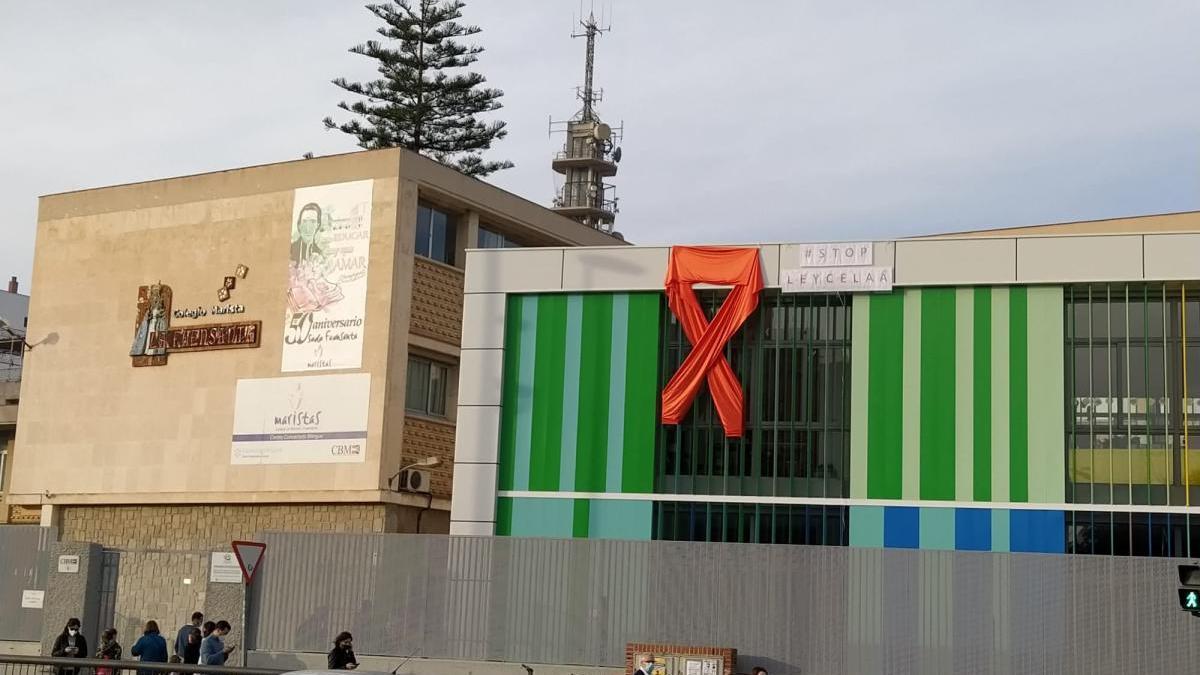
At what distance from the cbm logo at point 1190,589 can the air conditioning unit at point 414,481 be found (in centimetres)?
1861

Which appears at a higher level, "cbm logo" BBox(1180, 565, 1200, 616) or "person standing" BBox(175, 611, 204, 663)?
"cbm logo" BBox(1180, 565, 1200, 616)

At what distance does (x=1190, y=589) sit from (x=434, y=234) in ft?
69.6

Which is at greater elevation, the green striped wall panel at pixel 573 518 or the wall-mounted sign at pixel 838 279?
the wall-mounted sign at pixel 838 279

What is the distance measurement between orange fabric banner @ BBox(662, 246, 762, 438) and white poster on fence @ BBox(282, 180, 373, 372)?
8.48 metres

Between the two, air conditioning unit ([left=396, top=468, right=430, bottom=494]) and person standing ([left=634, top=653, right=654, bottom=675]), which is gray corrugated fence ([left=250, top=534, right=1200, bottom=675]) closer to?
person standing ([left=634, top=653, right=654, bottom=675])

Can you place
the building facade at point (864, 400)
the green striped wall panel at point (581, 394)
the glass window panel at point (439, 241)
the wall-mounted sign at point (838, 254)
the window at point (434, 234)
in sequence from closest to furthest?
the building facade at point (864, 400), the wall-mounted sign at point (838, 254), the green striped wall panel at point (581, 394), the window at point (434, 234), the glass window panel at point (439, 241)

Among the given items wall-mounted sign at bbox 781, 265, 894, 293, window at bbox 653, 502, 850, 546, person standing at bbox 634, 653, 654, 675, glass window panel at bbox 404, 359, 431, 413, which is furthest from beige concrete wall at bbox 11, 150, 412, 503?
person standing at bbox 634, 653, 654, 675

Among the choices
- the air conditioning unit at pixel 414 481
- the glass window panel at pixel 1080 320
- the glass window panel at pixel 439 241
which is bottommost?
the air conditioning unit at pixel 414 481

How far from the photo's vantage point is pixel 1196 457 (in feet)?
91.4

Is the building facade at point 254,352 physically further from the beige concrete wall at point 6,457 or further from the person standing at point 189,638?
the person standing at point 189,638

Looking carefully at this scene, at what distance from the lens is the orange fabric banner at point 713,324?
2969cm

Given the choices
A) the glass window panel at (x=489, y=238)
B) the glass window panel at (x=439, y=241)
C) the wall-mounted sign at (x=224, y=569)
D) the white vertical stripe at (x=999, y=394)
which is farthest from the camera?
the glass window panel at (x=489, y=238)

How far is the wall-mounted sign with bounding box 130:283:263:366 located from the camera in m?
37.1

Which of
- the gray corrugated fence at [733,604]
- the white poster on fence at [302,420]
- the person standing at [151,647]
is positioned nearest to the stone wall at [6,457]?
the white poster on fence at [302,420]
